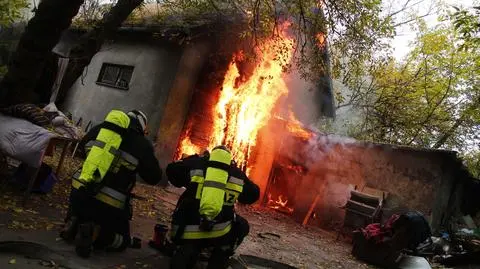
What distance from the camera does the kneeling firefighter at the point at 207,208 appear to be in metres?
4.54

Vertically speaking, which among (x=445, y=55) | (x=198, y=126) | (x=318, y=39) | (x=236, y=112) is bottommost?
(x=198, y=126)

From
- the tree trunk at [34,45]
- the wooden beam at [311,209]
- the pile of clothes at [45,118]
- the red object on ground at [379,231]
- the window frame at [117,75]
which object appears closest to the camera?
the pile of clothes at [45,118]

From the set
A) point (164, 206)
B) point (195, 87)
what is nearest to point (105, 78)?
point (195, 87)

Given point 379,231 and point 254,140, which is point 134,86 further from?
point 379,231

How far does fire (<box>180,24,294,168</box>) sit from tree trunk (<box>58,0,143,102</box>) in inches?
187

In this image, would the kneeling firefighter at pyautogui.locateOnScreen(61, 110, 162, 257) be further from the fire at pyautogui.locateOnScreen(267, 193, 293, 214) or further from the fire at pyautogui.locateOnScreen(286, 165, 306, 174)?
the fire at pyautogui.locateOnScreen(286, 165, 306, 174)

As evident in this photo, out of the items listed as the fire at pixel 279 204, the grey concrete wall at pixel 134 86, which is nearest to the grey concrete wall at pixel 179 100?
the grey concrete wall at pixel 134 86

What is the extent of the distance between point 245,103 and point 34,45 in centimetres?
891

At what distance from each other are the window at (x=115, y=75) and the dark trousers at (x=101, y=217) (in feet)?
29.7

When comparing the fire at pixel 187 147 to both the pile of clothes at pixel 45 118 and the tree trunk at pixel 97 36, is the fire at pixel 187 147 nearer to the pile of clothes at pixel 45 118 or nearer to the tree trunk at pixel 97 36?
the tree trunk at pixel 97 36

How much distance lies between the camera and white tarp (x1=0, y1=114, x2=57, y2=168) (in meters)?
5.55

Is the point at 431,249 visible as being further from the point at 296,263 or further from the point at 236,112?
the point at 236,112

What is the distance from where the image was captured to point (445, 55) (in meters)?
20.3

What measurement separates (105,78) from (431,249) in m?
12.5
